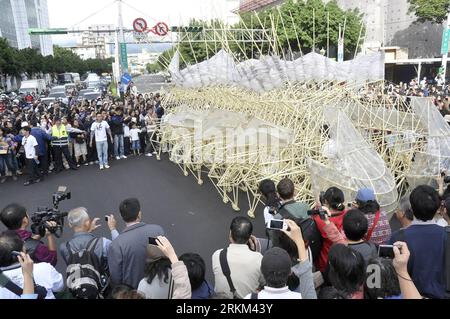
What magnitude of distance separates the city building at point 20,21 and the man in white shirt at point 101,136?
48.5m

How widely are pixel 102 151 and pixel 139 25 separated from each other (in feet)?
66.3

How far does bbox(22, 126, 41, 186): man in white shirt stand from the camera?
805 cm

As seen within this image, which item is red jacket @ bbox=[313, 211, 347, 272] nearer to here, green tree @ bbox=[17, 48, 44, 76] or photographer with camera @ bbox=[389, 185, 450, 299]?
photographer with camera @ bbox=[389, 185, 450, 299]

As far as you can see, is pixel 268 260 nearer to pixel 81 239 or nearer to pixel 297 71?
pixel 81 239

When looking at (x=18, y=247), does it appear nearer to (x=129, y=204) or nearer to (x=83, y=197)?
(x=129, y=204)

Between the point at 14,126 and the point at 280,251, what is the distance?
32.2 feet

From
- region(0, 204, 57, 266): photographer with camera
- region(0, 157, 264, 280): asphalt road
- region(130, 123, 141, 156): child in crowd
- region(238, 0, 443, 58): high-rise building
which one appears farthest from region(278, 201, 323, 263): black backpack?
region(238, 0, 443, 58): high-rise building

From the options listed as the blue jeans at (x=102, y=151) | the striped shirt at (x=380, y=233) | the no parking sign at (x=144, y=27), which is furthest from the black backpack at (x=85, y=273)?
the no parking sign at (x=144, y=27)

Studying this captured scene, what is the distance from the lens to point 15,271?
96.5 inches

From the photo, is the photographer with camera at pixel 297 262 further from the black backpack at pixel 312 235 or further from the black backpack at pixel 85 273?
the black backpack at pixel 85 273

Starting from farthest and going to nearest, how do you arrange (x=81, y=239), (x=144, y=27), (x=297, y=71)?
1. (x=144, y=27)
2. (x=297, y=71)
3. (x=81, y=239)

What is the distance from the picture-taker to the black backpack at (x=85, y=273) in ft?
8.46

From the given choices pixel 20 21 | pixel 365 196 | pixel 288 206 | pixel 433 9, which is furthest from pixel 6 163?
pixel 20 21

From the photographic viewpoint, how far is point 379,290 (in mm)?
2111
